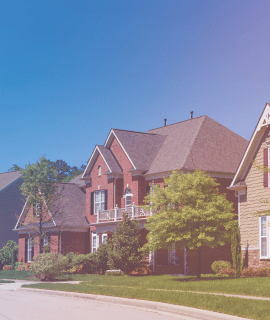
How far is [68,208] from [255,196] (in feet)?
70.6

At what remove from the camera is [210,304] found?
14.3 meters

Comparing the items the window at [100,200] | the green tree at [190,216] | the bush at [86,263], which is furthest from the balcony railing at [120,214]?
the green tree at [190,216]

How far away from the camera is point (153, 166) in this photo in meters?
37.8

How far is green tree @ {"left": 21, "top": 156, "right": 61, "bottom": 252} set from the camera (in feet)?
136

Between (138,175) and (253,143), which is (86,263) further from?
(253,143)

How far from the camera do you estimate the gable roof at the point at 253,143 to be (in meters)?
26.2

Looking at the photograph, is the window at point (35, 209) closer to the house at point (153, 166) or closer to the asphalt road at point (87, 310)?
the house at point (153, 166)

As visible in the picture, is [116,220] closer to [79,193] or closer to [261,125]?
[79,193]

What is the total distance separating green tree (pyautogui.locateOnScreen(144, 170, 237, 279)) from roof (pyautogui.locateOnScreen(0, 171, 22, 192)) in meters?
37.7

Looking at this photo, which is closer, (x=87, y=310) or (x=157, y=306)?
(x=87, y=310)

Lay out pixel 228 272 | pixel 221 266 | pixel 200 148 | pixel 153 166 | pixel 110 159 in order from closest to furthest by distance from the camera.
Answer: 1. pixel 228 272
2. pixel 221 266
3. pixel 200 148
4. pixel 153 166
5. pixel 110 159

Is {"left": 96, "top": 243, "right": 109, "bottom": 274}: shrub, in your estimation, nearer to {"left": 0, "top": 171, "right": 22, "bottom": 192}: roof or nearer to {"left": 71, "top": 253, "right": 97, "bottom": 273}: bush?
{"left": 71, "top": 253, "right": 97, "bottom": 273}: bush

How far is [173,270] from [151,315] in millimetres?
19572

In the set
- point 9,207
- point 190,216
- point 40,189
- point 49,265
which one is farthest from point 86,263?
point 9,207
